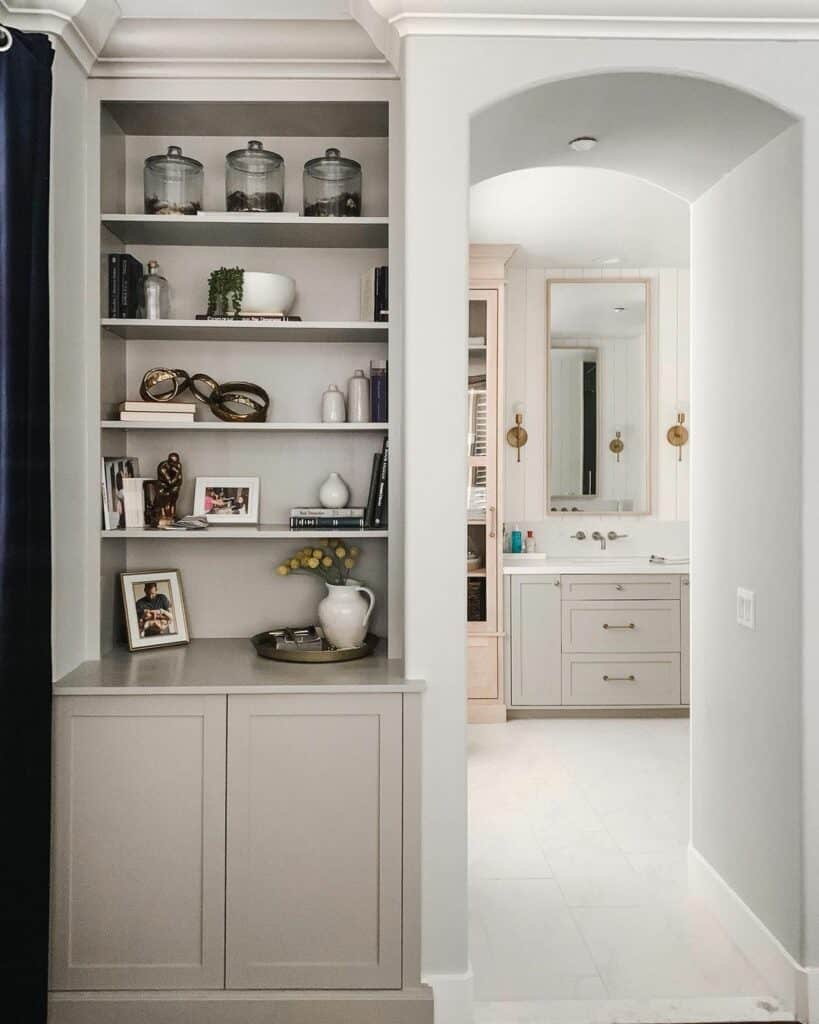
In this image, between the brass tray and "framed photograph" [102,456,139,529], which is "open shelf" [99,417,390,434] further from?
the brass tray

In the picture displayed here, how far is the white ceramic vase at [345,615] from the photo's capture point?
2588mm

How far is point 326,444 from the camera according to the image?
9.52 ft

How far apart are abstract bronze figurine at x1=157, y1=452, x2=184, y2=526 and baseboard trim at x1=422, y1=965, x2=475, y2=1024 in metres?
1.49

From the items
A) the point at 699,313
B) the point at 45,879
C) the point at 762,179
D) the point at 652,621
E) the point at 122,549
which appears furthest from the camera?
the point at 652,621

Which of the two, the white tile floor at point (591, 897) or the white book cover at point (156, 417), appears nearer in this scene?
the white tile floor at point (591, 897)

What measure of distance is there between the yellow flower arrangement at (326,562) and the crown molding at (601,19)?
1431 mm

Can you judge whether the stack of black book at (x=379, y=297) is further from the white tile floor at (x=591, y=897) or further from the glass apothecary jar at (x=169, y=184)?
the white tile floor at (x=591, y=897)

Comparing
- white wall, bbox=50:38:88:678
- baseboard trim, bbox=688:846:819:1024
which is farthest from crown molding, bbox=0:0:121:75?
baseboard trim, bbox=688:846:819:1024

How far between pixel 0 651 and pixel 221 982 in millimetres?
1012

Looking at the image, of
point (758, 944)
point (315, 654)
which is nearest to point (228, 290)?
point (315, 654)

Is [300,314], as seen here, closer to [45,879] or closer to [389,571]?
[389,571]

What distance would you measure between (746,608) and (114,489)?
1905 millimetres

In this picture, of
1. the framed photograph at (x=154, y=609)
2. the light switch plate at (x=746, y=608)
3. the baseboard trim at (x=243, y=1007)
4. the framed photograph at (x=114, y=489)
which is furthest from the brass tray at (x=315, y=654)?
the light switch plate at (x=746, y=608)

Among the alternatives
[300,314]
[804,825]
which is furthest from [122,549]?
[804,825]
